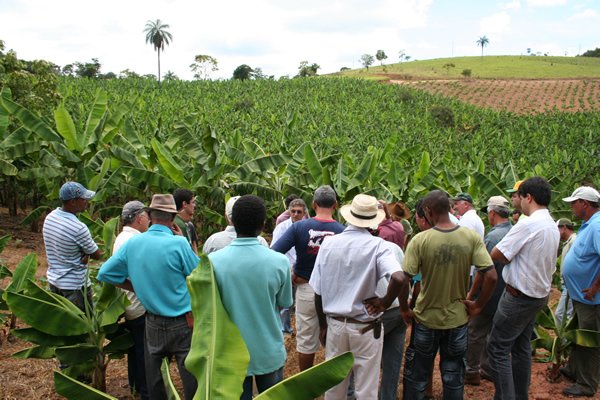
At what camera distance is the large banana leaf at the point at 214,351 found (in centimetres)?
218

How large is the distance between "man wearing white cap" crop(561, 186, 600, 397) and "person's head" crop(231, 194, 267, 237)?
9.67ft

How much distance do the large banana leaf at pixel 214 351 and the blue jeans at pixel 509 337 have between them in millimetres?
2622

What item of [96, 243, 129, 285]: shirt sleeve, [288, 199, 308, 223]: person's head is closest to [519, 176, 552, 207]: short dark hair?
[288, 199, 308, 223]: person's head

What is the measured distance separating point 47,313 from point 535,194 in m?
3.75

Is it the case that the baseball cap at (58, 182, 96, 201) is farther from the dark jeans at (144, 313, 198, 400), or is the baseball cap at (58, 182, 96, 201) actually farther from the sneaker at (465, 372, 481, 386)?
the sneaker at (465, 372, 481, 386)

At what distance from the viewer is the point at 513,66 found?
80.2 m

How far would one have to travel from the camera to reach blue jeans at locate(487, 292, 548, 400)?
13.5 feet

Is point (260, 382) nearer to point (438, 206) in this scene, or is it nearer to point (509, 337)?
point (438, 206)

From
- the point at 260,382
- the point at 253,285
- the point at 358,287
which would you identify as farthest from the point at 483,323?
the point at 253,285

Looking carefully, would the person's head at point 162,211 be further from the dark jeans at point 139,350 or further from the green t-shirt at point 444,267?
the green t-shirt at point 444,267

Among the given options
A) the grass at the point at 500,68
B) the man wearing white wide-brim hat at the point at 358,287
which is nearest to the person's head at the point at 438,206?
the man wearing white wide-brim hat at the point at 358,287

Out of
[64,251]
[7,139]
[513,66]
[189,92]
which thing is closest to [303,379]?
[64,251]

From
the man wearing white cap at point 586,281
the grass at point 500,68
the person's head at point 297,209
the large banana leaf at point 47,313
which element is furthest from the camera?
the grass at point 500,68

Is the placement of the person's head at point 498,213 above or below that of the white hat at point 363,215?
below
